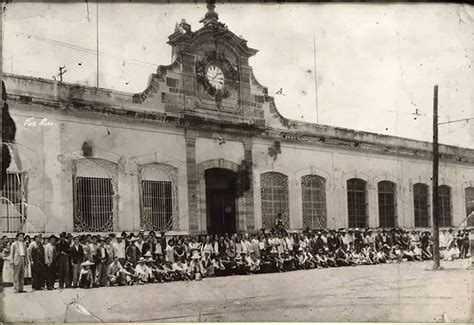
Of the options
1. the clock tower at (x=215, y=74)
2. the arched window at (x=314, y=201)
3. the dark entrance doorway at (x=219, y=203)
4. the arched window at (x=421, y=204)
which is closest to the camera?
the clock tower at (x=215, y=74)

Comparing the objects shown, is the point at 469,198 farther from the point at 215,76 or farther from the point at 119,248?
the point at 119,248

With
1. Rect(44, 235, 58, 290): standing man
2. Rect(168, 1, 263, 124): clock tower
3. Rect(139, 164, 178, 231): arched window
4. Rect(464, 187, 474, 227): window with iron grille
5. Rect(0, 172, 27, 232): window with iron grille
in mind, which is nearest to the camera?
Rect(0, 172, 27, 232): window with iron grille

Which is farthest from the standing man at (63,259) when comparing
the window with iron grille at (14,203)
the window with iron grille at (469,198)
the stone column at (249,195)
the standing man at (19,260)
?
the window with iron grille at (469,198)

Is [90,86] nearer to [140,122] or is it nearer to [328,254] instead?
[140,122]

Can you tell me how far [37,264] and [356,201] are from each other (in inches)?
231

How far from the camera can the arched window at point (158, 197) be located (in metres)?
8.52

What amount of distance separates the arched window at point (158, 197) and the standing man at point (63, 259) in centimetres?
116

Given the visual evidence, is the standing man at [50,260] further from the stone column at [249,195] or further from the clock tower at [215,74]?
the stone column at [249,195]

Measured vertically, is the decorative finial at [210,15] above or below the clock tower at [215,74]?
above

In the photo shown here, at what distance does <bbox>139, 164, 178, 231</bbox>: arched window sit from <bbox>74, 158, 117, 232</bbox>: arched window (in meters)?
0.48

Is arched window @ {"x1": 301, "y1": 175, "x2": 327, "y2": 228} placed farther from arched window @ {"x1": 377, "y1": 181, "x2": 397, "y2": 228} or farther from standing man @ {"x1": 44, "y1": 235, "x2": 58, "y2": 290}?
standing man @ {"x1": 44, "y1": 235, "x2": 58, "y2": 290}

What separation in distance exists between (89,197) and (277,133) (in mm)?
3623

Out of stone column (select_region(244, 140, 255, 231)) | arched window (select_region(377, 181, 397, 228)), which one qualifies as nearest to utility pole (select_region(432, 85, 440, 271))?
arched window (select_region(377, 181, 397, 228))

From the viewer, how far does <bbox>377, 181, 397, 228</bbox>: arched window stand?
1097cm
